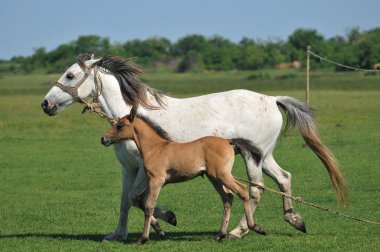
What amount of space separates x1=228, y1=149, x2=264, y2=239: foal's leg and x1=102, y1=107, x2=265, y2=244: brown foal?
47 cm

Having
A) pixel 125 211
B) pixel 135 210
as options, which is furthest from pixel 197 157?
pixel 135 210

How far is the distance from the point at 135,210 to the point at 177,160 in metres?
4.19

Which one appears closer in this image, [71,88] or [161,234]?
[161,234]

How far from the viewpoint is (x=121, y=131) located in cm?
1061

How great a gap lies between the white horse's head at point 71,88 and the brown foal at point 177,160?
1.15 m

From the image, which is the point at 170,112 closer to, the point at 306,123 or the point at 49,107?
the point at 49,107

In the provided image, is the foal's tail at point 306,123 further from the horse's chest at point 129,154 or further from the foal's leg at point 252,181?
the horse's chest at point 129,154

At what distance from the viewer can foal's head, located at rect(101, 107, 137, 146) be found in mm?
10564

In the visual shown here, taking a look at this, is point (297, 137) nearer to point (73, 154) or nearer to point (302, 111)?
point (73, 154)

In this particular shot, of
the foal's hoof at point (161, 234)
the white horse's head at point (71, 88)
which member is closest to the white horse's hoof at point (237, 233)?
the foal's hoof at point (161, 234)

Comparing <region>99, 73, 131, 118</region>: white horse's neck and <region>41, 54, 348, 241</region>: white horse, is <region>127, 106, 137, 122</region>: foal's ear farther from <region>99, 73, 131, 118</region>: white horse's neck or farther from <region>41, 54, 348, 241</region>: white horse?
<region>99, 73, 131, 118</region>: white horse's neck

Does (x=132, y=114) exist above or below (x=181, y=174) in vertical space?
above

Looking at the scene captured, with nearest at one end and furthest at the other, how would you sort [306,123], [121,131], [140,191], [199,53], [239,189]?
[239,189] < [121,131] < [140,191] < [306,123] < [199,53]

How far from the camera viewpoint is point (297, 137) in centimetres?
2831
